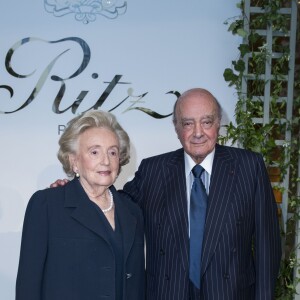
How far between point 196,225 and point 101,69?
1.60 metres

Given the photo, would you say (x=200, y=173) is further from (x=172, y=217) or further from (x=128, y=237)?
(x=128, y=237)

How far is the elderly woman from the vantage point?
6.13 ft

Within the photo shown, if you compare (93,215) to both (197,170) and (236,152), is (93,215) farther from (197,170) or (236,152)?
(236,152)

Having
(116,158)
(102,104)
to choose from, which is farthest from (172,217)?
(102,104)

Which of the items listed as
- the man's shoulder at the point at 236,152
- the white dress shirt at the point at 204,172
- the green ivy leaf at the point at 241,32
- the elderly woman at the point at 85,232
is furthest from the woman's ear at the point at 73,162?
the green ivy leaf at the point at 241,32

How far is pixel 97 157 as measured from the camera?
198cm

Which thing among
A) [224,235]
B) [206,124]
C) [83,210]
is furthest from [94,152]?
[224,235]

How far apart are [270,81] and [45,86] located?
1.52 metres

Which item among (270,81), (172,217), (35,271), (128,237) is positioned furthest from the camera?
(270,81)

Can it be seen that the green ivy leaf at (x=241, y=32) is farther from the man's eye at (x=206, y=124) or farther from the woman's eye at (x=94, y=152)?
the woman's eye at (x=94, y=152)

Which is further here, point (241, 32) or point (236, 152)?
point (241, 32)

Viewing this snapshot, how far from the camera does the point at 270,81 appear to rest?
128 inches

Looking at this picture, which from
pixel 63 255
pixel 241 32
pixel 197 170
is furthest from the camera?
pixel 241 32

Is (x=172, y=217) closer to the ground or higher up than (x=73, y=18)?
closer to the ground
